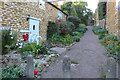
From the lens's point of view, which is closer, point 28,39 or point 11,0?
point 11,0

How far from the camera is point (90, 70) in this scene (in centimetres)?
522

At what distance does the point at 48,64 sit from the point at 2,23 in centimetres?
300

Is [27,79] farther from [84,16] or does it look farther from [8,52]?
[84,16]

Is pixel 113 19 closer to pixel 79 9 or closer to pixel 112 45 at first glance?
pixel 112 45

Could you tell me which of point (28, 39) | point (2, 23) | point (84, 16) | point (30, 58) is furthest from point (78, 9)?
point (30, 58)

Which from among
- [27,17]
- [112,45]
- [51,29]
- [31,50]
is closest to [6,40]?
[31,50]

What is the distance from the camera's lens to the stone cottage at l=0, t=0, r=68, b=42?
286 inches

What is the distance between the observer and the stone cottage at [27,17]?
7254 millimetres

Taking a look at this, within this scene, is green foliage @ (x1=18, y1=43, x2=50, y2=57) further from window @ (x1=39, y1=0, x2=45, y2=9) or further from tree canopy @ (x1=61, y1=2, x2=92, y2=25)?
tree canopy @ (x1=61, y1=2, x2=92, y2=25)

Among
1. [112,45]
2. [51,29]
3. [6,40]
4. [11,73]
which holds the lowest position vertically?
[11,73]

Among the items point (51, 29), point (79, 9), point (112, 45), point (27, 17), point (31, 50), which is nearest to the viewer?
point (31, 50)

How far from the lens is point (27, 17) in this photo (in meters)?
9.08

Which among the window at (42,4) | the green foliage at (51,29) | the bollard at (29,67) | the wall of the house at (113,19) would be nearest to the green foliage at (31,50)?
the bollard at (29,67)

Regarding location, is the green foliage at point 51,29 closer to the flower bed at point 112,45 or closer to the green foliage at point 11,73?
the flower bed at point 112,45
